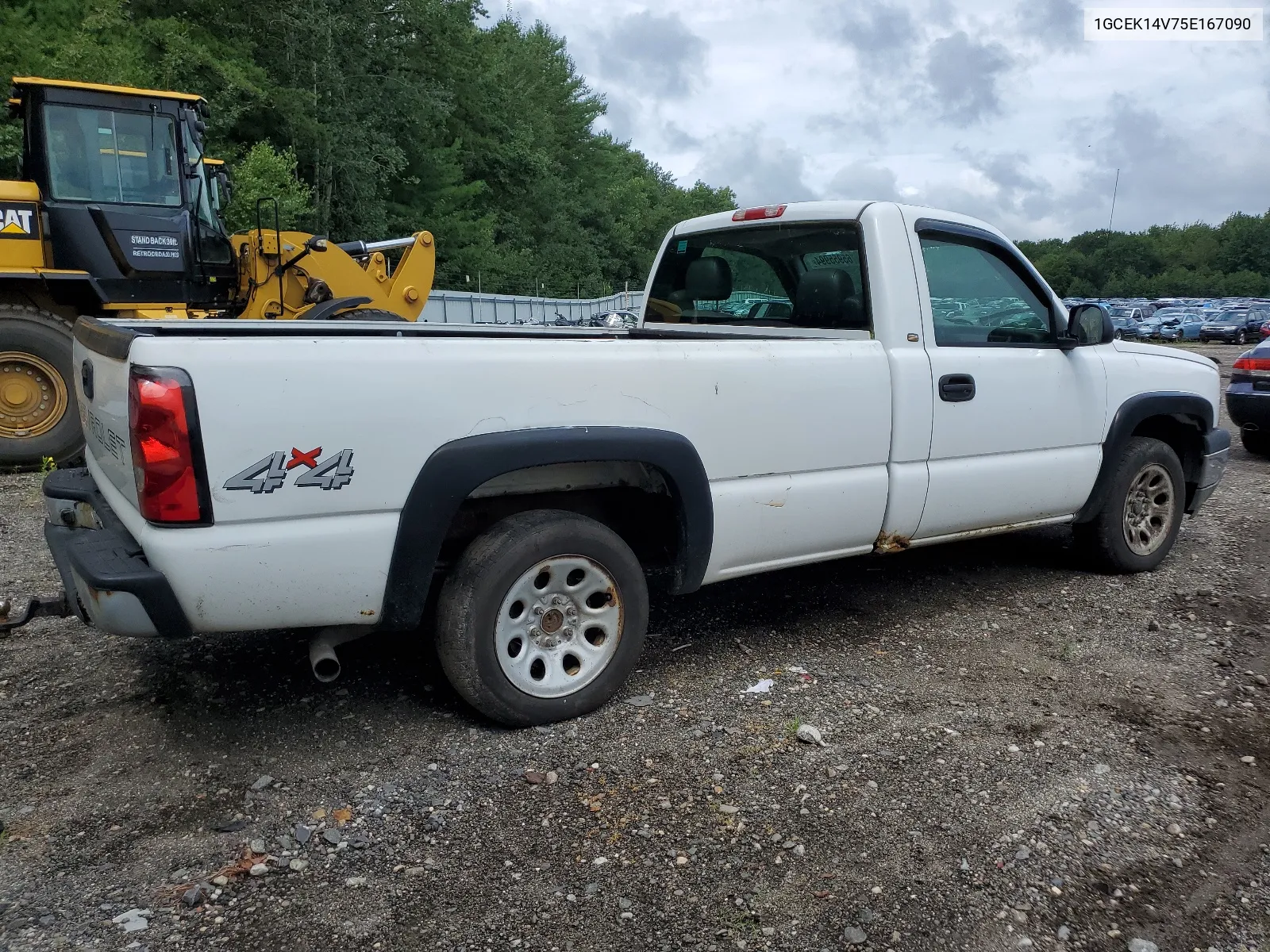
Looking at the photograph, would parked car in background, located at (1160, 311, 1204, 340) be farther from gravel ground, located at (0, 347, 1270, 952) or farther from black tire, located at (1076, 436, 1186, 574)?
gravel ground, located at (0, 347, 1270, 952)

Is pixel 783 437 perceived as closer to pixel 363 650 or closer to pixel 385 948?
pixel 363 650

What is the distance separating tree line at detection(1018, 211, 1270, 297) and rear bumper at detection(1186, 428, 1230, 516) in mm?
114183

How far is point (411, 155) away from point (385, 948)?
35034 millimetres

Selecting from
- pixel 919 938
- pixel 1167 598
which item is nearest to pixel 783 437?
pixel 919 938

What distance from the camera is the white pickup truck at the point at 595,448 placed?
2.98m

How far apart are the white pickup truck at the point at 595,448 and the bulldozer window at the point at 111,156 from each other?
5.82m

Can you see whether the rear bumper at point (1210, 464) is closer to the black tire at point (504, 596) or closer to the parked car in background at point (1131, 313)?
the black tire at point (504, 596)

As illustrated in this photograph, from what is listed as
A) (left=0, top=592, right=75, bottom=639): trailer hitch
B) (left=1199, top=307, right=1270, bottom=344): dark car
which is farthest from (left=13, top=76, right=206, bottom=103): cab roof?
(left=1199, top=307, right=1270, bottom=344): dark car

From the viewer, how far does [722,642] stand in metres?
4.60

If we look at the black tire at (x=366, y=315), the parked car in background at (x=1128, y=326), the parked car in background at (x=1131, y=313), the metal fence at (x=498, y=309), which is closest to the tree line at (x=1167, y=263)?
the parked car in background at (x=1131, y=313)

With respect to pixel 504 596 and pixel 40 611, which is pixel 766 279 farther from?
pixel 40 611

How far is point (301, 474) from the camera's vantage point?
9.93 ft

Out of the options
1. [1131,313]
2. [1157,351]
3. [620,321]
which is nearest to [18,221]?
[620,321]

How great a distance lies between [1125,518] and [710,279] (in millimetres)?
2652
